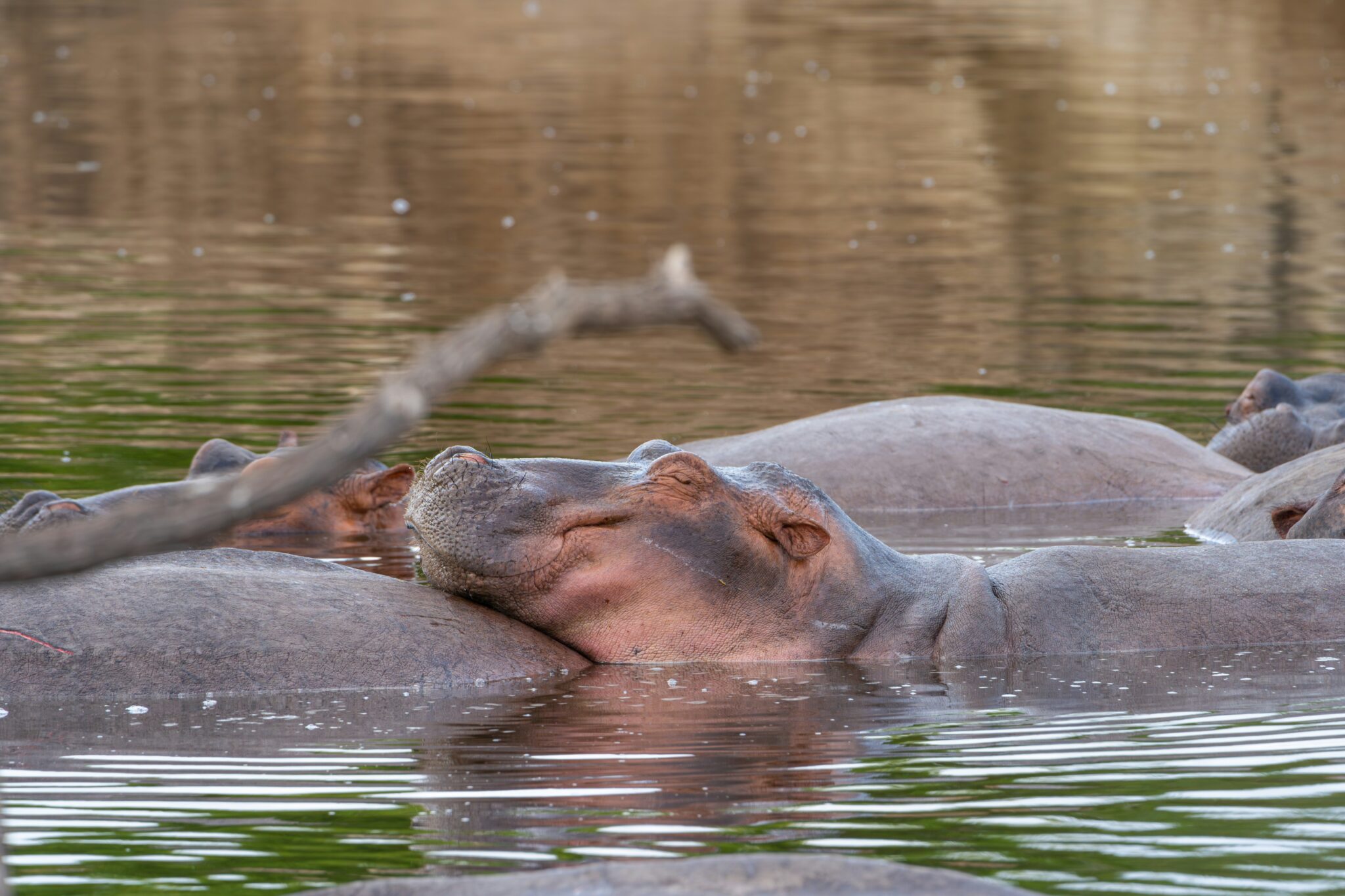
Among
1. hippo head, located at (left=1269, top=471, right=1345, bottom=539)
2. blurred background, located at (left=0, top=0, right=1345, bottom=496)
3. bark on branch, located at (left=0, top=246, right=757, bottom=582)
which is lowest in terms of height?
blurred background, located at (left=0, top=0, right=1345, bottom=496)

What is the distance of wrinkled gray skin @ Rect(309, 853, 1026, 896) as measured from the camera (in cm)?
416

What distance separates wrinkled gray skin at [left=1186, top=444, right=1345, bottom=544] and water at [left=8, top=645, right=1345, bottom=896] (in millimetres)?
1823

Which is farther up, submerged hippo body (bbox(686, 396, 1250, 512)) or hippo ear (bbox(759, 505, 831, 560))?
hippo ear (bbox(759, 505, 831, 560))

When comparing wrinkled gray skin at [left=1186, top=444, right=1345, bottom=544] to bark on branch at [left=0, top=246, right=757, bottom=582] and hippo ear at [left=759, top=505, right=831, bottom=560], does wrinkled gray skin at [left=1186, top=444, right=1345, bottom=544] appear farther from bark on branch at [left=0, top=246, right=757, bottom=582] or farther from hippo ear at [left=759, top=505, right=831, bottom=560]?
bark on branch at [left=0, top=246, right=757, bottom=582]

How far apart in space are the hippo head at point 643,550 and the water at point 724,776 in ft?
0.49

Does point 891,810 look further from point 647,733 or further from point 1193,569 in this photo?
point 1193,569

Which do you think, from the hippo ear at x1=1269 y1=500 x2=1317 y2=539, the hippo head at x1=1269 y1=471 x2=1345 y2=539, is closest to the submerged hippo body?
the hippo ear at x1=1269 y1=500 x2=1317 y2=539

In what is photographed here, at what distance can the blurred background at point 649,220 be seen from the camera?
15828 millimetres

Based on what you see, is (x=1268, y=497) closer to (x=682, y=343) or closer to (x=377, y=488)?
(x=377, y=488)

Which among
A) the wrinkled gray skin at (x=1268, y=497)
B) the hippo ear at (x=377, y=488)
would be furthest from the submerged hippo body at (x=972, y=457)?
the hippo ear at (x=377, y=488)

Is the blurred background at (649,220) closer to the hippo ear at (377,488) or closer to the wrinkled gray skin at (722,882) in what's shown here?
the hippo ear at (377,488)

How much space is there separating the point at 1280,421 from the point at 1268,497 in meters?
2.67

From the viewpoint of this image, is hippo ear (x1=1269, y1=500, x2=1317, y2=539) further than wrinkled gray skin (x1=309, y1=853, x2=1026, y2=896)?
Yes

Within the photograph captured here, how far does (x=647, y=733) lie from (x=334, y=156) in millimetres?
29707
